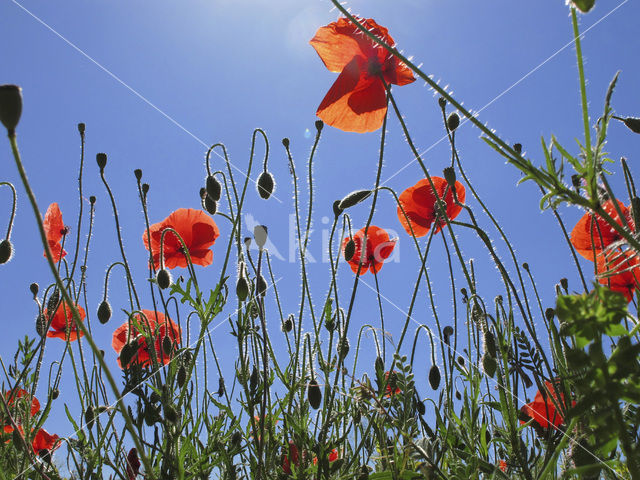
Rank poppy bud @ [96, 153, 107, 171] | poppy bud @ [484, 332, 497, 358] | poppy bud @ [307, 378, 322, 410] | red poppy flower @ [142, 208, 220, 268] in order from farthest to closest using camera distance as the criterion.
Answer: red poppy flower @ [142, 208, 220, 268] < poppy bud @ [96, 153, 107, 171] < poppy bud @ [307, 378, 322, 410] < poppy bud @ [484, 332, 497, 358]

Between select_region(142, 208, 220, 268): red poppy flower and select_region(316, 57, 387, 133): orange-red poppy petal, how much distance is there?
137 centimetres

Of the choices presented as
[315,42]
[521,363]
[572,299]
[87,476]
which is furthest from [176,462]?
[315,42]

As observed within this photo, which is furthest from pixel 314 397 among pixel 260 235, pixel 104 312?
pixel 104 312

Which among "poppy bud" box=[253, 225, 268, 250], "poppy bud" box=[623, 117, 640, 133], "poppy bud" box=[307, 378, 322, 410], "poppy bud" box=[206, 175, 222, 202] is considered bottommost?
"poppy bud" box=[307, 378, 322, 410]

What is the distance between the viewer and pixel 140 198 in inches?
83.7

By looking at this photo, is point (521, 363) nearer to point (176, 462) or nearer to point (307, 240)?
point (307, 240)

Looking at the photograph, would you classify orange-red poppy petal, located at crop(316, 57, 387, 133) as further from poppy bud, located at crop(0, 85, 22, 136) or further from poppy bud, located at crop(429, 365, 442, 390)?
poppy bud, located at crop(0, 85, 22, 136)

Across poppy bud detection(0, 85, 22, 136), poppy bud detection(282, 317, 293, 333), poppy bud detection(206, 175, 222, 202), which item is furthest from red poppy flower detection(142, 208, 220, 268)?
poppy bud detection(0, 85, 22, 136)

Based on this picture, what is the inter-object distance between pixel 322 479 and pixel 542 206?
40.5 inches

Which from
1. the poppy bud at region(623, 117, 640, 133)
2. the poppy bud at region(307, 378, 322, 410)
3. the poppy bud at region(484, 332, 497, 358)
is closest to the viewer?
the poppy bud at region(623, 117, 640, 133)

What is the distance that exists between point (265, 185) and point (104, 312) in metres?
0.84

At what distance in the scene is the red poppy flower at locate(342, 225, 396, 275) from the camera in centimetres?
254

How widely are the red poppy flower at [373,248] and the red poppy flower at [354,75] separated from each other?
77 cm

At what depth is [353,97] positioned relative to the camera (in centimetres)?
174
